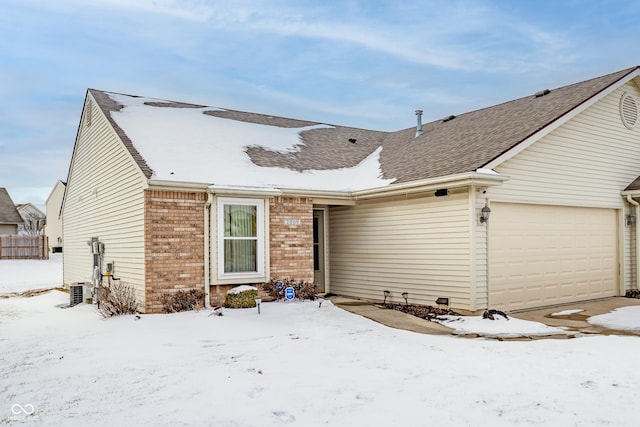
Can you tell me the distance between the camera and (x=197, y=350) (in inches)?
300

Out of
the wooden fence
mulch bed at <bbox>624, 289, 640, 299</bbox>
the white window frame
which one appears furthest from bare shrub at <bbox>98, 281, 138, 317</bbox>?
the wooden fence

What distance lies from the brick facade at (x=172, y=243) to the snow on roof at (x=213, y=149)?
1.70ft

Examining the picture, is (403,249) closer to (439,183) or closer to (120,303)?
(439,183)

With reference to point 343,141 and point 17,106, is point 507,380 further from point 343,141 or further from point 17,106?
point 17,106

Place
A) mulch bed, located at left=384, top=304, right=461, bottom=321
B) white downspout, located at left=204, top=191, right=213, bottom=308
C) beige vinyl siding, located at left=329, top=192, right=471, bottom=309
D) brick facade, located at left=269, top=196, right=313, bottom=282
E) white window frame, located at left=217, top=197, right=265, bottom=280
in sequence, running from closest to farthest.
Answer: mulch bed, located at left=384, top=304, right=461, bottom=321 → beige vinyl siding, located at left=329, top=192, right=471, bottom=309 → white downspout, located at left=204, top=191, right=213, bottom=308 → white window frame, located at left=217, top=197, right=265, bottom=280 → brick facade, located at left=269, top=196, right=313, bottom=282

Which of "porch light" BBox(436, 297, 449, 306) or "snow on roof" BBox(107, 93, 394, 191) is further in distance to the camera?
"snow on roof" BBox(107, 93, 394, 191)

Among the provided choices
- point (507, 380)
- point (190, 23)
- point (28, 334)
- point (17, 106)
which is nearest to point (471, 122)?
point (190, 23)

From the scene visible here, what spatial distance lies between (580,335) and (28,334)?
9504mm

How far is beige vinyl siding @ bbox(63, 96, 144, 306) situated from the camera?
11297mm

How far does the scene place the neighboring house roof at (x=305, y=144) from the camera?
11656mm
